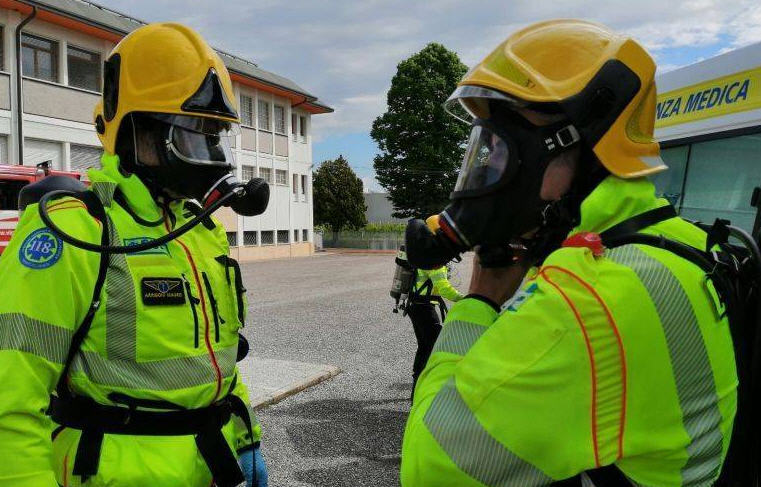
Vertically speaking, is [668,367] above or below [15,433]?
above

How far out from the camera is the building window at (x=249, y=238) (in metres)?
28.0

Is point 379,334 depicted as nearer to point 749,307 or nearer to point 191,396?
point 191,396

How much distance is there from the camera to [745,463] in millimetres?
1303

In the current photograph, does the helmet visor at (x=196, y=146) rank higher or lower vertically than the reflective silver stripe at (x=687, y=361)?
higher

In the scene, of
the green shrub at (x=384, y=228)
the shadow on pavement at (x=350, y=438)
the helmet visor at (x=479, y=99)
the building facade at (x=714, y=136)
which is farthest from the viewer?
the green shrub at (x=384, y=228)

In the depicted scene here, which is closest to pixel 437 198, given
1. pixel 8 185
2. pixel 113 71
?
pixel 8 185

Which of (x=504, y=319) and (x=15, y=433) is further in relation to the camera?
(x=15, y=433)

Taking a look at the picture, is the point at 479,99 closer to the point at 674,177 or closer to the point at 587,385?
the point at 587,385

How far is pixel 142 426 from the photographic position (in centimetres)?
182

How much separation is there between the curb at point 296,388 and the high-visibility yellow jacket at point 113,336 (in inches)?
132

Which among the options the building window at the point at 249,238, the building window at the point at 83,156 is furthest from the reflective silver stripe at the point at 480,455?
the building window at the point at 249,238

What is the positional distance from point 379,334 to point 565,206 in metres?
8.12

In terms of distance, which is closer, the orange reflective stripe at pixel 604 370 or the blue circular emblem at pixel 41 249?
the orange reflective stripe at pixel 604 370

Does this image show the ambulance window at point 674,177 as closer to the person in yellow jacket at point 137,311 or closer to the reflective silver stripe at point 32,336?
the person in yellow jacket at point 137,311
